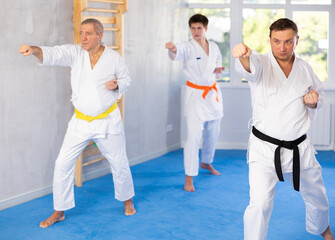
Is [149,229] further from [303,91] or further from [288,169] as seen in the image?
[303,91]

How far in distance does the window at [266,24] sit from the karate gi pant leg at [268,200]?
3419 millimetres

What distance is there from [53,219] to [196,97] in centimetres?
173

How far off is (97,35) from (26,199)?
59.4 inches

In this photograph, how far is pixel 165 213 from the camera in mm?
3729

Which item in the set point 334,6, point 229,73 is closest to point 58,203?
point 229,73

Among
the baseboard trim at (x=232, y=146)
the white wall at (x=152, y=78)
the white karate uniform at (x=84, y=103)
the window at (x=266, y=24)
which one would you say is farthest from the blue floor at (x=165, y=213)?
the window at (x=266, y=24)

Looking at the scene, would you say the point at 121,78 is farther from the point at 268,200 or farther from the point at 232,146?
the point at 232,146

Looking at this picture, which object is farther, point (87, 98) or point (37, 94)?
point (37, 94)

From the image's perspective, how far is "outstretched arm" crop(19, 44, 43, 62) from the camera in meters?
3.15

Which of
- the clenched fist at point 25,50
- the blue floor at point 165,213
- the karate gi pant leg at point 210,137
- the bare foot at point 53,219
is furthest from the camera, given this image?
the karate gi pant leg at point 210,137

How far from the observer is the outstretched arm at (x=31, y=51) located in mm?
3146

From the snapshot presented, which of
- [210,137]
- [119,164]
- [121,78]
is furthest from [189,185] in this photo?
[121,78]

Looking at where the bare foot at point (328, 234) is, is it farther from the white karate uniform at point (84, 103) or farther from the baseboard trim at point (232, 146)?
the baseboard trim at point (232, 146)

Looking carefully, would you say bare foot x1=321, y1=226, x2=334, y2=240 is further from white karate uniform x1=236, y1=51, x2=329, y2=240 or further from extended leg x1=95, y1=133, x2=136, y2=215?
extended leg x1=95, y1=133, x2=136, y2=215
